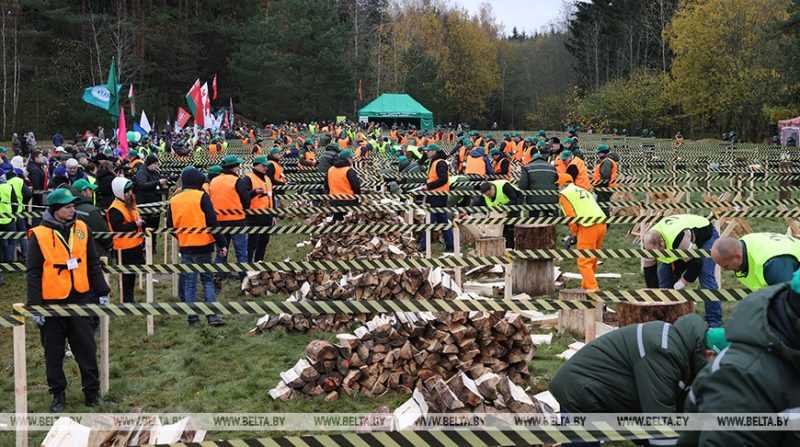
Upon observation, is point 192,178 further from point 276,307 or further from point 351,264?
point 276,307

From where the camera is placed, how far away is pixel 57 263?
7.21m

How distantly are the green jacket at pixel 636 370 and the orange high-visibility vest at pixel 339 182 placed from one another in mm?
10077

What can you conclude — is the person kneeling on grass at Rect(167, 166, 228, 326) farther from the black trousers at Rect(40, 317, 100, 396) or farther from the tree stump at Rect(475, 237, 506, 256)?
the tree stump at Rect(475, 237, 506, 256)

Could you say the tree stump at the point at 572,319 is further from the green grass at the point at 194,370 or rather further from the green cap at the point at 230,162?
the green cap at the point at 230,162

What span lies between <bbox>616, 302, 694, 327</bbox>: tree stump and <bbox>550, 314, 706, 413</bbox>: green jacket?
3.15 metres

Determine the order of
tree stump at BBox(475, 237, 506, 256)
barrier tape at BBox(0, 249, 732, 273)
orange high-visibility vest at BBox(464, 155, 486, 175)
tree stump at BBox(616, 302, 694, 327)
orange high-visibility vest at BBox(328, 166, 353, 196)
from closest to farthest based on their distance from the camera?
tree stump at BBox(616, 302, 694, 327), barrier tape at BBox(0, 249, 732, 273), tree stump at BBox(475, 237, 506, 256), orange high-visibility vest at BBox(328, 166, 353, 196), orange high-visibility vest at BBox(464, 155, 486, 175)

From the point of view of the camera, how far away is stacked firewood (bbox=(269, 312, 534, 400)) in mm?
7793

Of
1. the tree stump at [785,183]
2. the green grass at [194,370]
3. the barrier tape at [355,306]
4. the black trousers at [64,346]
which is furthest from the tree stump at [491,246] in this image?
the tree stump at [785,183]

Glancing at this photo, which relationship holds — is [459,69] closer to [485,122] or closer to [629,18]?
[485,122]

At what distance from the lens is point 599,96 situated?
218 ft

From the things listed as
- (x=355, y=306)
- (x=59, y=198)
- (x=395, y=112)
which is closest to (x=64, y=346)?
(x=59, y=198)

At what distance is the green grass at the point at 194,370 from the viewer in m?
7.61

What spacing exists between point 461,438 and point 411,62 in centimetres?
8379

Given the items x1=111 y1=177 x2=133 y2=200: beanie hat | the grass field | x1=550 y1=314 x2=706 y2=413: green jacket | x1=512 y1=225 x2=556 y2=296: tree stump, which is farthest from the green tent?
x1=550 y1=314 x2=706 y2=413: green jacket
